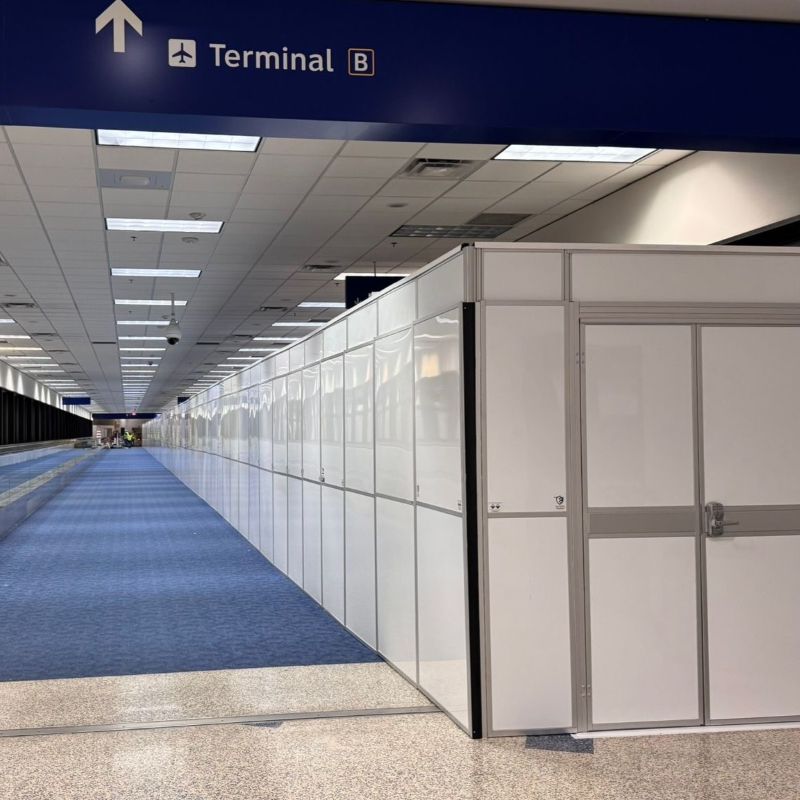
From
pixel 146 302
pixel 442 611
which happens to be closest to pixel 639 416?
pixel 442 611

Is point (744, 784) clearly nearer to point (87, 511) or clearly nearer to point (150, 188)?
point (150, 188)

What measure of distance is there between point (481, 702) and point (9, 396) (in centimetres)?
3419

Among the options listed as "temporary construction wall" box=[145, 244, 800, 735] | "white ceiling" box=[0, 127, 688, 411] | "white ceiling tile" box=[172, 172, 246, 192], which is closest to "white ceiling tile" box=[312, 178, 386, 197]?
"white ceiling" box=[0, 127, 688, 411]

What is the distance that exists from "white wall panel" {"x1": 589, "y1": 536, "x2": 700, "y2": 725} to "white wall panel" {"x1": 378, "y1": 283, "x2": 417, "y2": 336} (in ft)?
6.02

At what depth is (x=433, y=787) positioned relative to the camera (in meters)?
4.23

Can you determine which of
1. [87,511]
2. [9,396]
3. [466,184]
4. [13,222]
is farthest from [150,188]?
[9,396]

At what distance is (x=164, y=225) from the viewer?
10.7 metres

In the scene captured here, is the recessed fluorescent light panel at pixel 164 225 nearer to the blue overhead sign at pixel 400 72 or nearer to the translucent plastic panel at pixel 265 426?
the translucent plastic panel at pixel 265 426

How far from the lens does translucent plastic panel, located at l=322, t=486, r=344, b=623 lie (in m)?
8.18

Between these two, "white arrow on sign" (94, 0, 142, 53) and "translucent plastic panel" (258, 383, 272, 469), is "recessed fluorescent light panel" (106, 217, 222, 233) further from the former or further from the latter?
"white arrow on sign" (94, 0, 142, 53)

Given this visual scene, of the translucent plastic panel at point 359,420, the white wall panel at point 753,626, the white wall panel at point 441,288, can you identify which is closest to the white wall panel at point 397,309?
the white wall panel at point 441,288

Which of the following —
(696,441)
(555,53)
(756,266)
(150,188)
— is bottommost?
(696,441)

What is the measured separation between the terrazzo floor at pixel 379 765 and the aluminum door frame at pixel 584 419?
25 centimetres

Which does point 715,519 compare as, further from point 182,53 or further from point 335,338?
point 335,338
